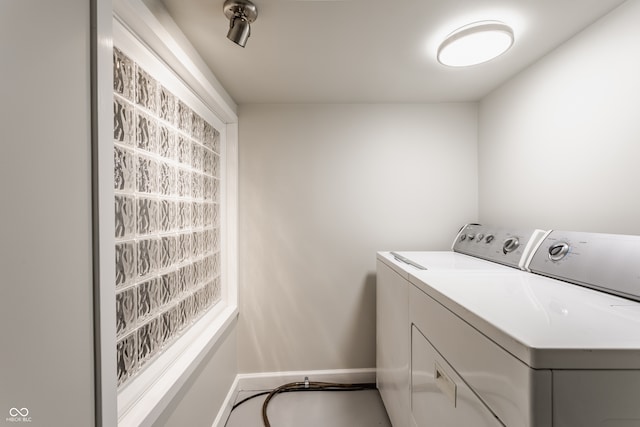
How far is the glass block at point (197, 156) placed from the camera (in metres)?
1.50

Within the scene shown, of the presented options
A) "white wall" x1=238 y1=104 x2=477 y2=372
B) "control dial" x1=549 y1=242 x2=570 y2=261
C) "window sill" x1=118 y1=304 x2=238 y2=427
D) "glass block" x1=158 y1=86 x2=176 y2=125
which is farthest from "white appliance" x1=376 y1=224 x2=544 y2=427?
"glass block" x1=158 y1=86 x2=176 y2=125

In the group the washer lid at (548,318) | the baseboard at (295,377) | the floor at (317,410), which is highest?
the washer lid at (548,318)

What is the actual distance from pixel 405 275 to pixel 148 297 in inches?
44.4

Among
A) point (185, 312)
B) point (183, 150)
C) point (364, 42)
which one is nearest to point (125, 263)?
point (185, 312)

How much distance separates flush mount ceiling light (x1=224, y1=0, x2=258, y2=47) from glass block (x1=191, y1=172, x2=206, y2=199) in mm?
763

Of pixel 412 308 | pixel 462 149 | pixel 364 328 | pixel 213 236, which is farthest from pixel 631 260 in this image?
pixel 213 236

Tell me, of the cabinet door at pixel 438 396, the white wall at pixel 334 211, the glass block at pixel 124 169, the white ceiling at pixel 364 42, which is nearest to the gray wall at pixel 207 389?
the white wall at pixel 334 211

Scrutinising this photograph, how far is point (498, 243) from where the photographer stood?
4.82 feet

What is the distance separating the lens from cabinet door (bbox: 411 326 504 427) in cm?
71

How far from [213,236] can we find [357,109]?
140 centimetres

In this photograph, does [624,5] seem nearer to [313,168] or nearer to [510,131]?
[510,131]

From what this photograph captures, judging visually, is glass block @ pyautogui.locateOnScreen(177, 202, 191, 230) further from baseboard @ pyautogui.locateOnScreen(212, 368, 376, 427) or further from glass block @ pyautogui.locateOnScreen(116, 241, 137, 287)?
baseboard @ pyautogui.locateOnScreen(212, 368, 376, 427)

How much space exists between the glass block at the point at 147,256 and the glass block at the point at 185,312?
0.33m

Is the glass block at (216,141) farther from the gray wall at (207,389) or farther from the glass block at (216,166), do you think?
the gray wall at (207,389)
